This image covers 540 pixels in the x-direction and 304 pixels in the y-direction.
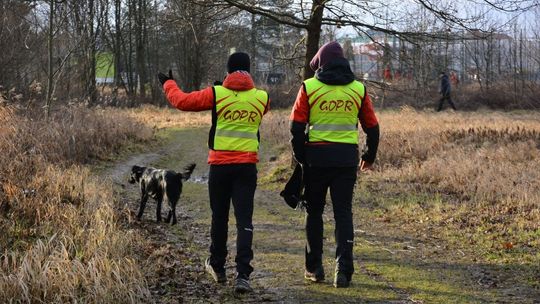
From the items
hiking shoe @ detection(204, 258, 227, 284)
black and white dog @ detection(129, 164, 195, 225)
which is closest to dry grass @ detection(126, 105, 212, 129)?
black and white dog @ detection(129, 164, 195, 225)

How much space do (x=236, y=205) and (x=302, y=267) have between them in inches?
48.2

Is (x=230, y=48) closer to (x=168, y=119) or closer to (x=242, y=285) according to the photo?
(x=242, y=285)

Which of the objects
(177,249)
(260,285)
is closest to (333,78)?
(260,285)

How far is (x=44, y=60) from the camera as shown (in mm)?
19859

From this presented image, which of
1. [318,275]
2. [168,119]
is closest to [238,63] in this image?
[318,275]

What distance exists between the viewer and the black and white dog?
8.42 metres

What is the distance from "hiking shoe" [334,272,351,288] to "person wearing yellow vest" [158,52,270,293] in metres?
0.81

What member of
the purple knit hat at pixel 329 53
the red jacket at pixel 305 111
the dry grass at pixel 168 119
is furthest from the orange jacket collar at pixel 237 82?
the dry grass at pixel 168 119

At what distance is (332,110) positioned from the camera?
17.7 feet

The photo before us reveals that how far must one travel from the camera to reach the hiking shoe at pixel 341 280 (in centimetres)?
543

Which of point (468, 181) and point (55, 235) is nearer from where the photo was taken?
point (55, 235)

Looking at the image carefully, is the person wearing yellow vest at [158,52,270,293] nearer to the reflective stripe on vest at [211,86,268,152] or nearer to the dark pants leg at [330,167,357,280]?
the reflective stripe on vest at [211,86,268,152]

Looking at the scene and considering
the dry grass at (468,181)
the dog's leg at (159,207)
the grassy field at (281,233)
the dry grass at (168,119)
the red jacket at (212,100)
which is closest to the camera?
the grassy field at (281,233)

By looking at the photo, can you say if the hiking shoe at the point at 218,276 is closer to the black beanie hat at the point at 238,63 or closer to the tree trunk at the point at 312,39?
the black beanie hat at the point at 238,63
